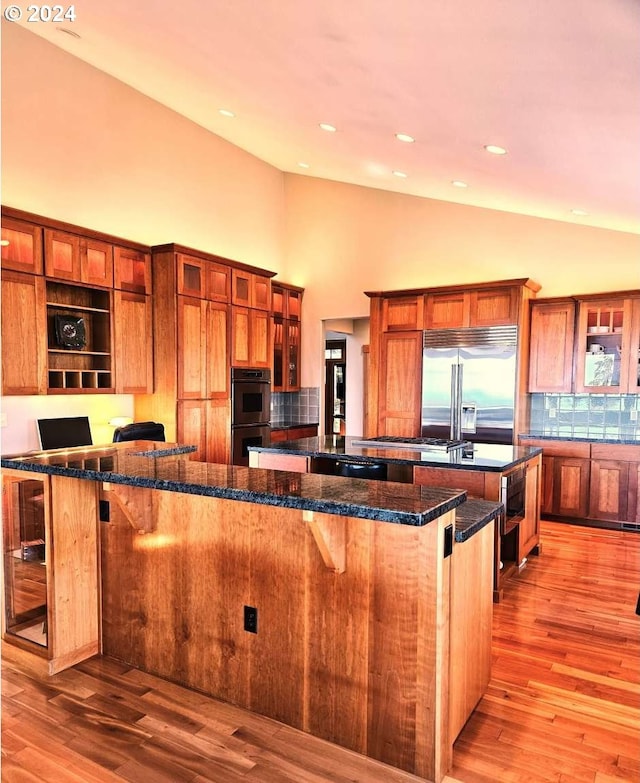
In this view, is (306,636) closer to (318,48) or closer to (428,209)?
(318,48)

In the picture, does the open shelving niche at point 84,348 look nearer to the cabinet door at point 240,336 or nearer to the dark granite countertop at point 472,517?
the cabinet door at point 240,336

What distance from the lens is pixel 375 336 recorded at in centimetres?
621

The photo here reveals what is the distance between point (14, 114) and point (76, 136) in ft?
1.82

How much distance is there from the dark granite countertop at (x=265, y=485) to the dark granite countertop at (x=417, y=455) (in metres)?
1.32

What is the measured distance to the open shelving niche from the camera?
445 cm

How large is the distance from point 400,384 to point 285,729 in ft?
14.3

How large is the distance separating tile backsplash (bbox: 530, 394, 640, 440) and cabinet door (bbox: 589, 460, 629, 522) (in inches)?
17.3

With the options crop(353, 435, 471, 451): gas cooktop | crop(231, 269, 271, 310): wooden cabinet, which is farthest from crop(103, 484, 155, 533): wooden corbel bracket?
crop(231, 269, 271, 310): wooden cabinet

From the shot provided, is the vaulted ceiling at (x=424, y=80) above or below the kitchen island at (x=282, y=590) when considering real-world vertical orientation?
above

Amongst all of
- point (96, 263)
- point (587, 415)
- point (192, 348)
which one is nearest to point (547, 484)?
point (587, 415)

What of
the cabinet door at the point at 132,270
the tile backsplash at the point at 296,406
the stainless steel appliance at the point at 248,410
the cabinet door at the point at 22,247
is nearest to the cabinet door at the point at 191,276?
the cabinet door at the point at 132,270

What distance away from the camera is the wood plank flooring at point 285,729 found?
6.03 ft

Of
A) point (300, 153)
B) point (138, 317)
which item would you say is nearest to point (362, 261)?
point (300, 153)

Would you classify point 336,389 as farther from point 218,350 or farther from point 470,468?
point 470,468
